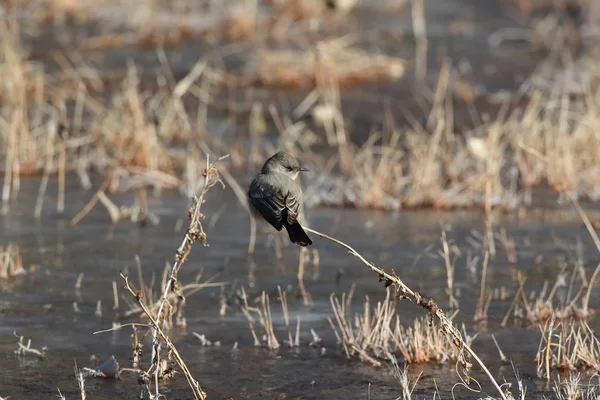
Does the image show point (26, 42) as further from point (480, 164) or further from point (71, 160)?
point (480, 164)

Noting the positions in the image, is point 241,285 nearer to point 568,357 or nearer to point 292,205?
point 292,205

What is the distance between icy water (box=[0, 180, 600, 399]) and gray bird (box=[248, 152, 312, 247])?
0.74m

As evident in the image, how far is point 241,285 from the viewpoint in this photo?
27.1 feet

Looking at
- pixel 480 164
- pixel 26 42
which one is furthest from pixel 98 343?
pixel 26 42

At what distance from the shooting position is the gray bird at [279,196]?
6.36 metres

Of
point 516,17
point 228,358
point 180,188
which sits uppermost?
point 516,17

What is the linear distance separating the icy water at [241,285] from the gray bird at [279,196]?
2.44 feet

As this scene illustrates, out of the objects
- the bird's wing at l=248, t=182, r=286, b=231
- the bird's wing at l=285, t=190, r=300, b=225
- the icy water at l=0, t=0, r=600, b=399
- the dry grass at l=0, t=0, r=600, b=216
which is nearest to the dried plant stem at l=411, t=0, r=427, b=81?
the dry grass at l=0, t=0, r=600, b=216

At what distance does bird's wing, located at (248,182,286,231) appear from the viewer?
21.0 ft

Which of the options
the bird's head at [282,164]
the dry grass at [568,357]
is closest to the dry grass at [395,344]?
the dry grass at [568,357]

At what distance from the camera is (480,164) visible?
11211 mm

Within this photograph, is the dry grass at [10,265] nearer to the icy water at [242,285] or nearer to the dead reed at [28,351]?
the icy water at [242,285]

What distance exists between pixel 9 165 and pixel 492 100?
7579 millimetres

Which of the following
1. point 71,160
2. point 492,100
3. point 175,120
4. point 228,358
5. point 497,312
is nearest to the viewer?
point 228,358
